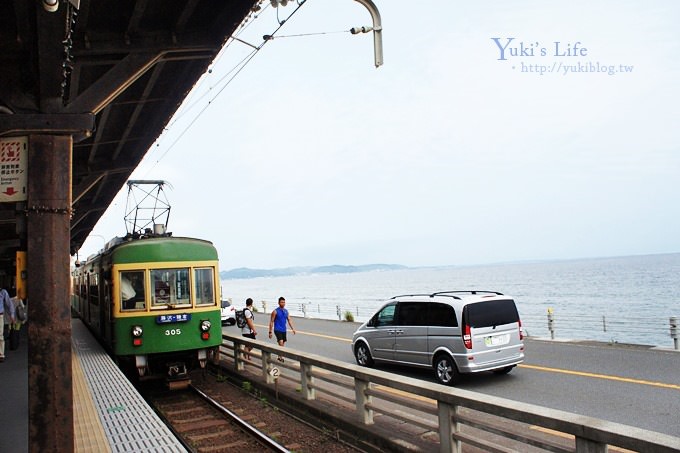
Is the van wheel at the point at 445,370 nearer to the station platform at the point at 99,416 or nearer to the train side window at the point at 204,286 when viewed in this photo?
the train side window at the point at 204,286

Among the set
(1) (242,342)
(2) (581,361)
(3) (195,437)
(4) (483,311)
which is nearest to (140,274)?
(1) (242,342)

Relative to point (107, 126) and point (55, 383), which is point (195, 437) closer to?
point (55, 383)

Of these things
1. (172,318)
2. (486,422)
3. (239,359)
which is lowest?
(239,359)

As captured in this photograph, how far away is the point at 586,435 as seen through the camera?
14.2 ft

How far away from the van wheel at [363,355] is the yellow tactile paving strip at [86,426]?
6.26m

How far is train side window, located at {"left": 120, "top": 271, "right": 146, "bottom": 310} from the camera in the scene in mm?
10734

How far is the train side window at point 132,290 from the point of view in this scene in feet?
35.2

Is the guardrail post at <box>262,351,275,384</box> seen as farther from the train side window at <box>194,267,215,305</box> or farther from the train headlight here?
the train headlight

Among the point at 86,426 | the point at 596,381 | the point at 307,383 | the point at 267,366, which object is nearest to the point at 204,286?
the point at 267,366

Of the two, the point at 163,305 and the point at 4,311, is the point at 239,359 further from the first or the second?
the point at 4,311

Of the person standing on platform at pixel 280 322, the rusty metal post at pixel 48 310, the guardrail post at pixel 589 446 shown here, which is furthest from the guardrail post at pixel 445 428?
the person standing on platform at pixel 280 322

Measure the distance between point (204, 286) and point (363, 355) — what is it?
13.8 feet

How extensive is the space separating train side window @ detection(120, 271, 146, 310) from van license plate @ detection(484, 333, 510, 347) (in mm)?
6902

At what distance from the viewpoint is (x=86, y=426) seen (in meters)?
6.64
